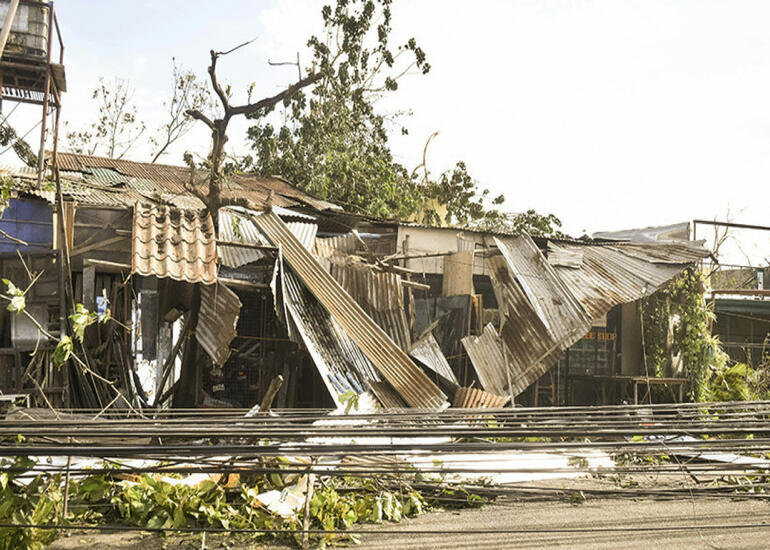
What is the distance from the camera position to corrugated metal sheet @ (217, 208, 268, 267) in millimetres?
11297

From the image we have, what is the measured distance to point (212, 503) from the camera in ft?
19.8

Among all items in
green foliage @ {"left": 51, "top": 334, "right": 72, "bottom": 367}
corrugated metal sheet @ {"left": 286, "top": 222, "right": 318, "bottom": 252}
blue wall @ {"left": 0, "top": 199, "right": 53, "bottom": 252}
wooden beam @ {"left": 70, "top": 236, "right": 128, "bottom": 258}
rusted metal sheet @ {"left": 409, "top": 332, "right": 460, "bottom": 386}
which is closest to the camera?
green foliage @ {"left": 51, "top": 334, "right": 72, "bottom": 367}

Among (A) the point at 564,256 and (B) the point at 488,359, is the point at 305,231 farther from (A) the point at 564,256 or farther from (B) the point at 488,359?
(A) the point at 564,256

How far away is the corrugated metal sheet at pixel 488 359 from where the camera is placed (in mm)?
11734

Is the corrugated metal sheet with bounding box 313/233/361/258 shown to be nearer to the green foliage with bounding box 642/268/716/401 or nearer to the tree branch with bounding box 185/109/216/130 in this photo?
the tree branch with bounding box 185/109/216/130

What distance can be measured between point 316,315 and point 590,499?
425 cm

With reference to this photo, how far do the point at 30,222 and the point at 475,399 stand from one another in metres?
7.04

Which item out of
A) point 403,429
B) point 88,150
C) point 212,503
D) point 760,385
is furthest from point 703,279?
point 88,150

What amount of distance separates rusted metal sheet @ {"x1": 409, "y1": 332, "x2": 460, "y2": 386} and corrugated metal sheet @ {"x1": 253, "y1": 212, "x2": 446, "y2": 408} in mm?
1420

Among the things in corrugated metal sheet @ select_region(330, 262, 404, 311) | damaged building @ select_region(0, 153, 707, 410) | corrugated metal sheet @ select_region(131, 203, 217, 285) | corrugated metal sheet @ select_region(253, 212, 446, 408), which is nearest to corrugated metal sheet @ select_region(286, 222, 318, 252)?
damaged building @ select_region(0, 153, 707, 410)

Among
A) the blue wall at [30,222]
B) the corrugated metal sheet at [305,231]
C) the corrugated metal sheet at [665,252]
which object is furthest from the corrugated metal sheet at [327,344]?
the corrugated metal sheet at [665,252]

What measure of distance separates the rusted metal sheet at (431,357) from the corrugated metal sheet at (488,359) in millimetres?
516

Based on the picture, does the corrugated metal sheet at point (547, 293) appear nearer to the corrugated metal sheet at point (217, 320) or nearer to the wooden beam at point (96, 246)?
the corrugated metal sheet at point (217, 320)

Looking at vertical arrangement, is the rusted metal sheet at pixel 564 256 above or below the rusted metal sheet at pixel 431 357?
above
